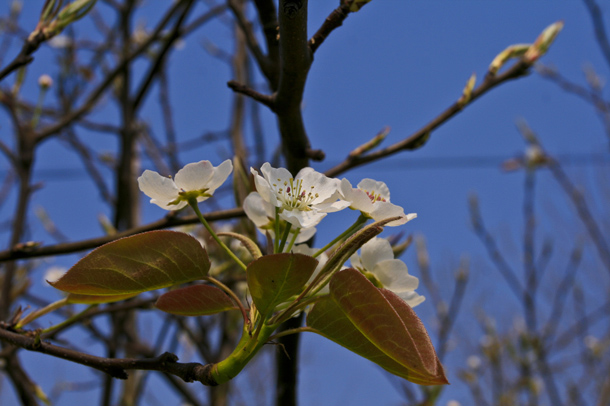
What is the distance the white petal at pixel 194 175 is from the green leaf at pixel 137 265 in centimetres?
11

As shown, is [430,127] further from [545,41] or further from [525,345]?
[525,345]

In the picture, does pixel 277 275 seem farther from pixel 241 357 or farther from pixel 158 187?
pixel 158 187

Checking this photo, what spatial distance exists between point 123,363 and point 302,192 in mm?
288

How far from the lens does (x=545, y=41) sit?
1.15m

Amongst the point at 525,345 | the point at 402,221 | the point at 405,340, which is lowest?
the point at 525,345

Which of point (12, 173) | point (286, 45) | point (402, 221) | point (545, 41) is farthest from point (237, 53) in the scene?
point (402, 221)

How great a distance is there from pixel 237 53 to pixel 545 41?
5.91 feet

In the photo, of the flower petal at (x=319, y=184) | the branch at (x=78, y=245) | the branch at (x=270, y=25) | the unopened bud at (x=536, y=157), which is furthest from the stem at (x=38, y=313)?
the unopened bud at (x=536, y=157)

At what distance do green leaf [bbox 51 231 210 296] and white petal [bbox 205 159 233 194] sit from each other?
0.11 meters

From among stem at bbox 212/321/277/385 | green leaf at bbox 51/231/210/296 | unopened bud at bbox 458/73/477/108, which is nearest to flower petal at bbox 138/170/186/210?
green leaf at bbox 51/231/210/296

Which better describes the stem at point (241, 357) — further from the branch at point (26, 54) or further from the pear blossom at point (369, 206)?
the branch at point (26, 54)

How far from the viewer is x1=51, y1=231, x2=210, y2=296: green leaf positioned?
1.75 ft

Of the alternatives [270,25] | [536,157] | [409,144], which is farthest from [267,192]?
[536,157]

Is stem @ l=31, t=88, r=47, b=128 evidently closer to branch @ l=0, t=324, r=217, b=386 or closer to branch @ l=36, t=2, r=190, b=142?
branch @ l=36, t=2, r=190, b=142
